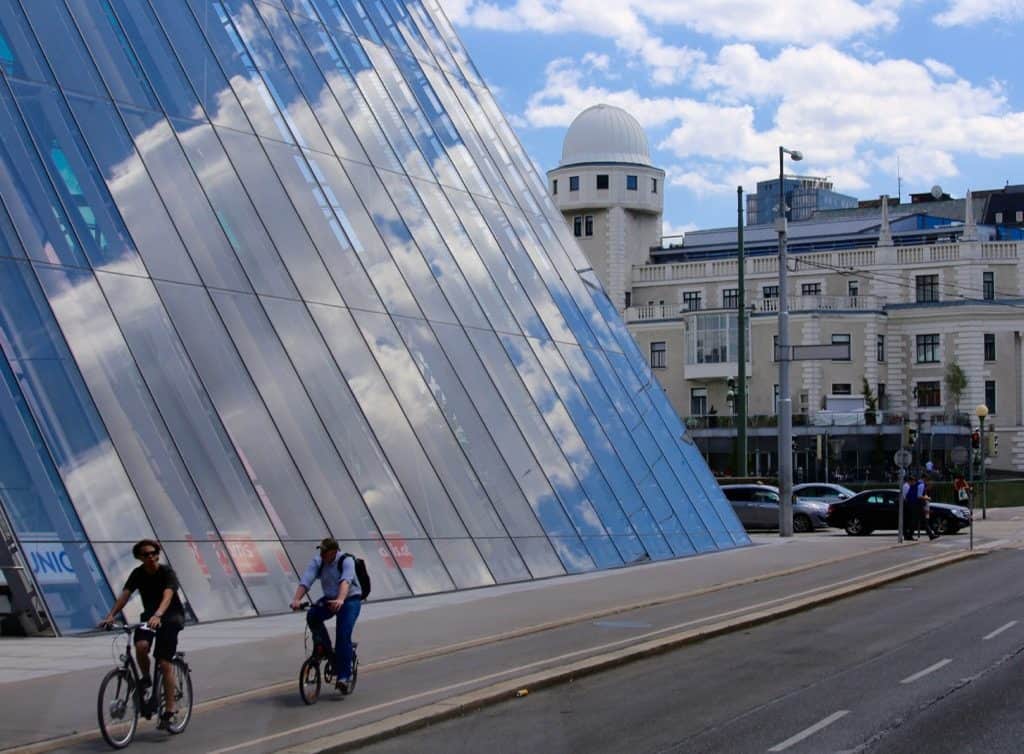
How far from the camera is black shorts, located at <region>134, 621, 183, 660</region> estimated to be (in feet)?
39.0

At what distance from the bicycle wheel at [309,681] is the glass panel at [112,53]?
11.7 metres

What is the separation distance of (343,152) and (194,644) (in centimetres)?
1278

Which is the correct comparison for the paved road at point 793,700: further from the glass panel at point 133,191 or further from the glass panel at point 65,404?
the glass panel at point 133,191

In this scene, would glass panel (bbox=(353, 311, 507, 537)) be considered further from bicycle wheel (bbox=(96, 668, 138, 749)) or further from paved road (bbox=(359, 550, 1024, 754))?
bicycle wheel (bbox=(96, 668, 138, 749))

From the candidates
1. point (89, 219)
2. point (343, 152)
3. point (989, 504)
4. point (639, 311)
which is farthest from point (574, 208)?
point (89, 219)

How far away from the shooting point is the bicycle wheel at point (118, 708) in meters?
11.2

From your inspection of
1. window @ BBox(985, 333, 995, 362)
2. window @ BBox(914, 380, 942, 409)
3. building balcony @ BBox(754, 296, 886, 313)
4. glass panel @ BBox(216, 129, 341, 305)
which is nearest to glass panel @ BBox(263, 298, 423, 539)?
glass panel @ BBox(216, 129, 341, 305)

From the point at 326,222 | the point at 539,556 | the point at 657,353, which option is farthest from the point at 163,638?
the point at 657,353

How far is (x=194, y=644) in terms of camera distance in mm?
17016

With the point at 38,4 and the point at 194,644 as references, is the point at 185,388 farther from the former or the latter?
the point at 38,4

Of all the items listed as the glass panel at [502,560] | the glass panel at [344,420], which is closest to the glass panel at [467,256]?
the glass panel at [502,560]

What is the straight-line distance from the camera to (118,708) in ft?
37.7

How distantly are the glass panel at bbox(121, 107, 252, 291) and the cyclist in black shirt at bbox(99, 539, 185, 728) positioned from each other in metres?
10.4

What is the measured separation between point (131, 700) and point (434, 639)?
21.3 ft
